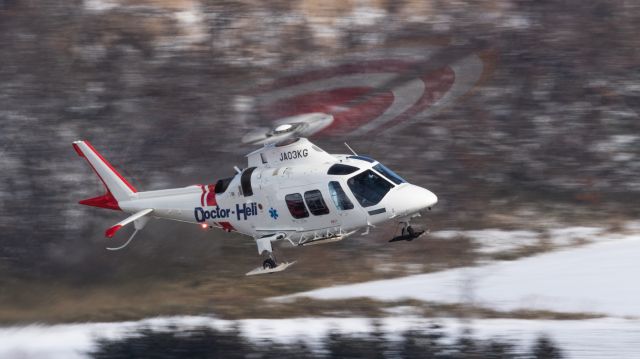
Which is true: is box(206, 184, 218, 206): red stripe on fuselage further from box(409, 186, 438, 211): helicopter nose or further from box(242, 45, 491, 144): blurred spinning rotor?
box(242, 45, 491, 144): blurred spinning rotor

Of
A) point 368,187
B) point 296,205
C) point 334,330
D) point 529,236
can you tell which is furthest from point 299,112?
point 368,187

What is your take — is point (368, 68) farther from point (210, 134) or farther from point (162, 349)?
point (162, 349)

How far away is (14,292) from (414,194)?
442 inches

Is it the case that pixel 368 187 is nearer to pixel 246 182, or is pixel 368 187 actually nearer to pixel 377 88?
pixel 246 182

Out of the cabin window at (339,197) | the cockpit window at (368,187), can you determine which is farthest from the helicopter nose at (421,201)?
the cabin window at (339,197)

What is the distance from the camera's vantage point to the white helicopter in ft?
63.9

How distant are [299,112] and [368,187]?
10.2 meters

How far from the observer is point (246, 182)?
2030 centimetres

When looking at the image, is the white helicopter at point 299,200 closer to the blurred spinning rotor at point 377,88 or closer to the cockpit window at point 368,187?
the cockpit window at point 368,187

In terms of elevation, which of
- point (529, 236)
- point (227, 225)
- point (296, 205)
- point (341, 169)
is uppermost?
point (341, 169)

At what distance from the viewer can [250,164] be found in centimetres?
2052

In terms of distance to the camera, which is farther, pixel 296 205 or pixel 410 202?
pixel 296 205

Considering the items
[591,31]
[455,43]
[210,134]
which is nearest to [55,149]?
[210,134]

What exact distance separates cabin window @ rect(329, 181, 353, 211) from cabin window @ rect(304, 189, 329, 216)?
227 millimetres
